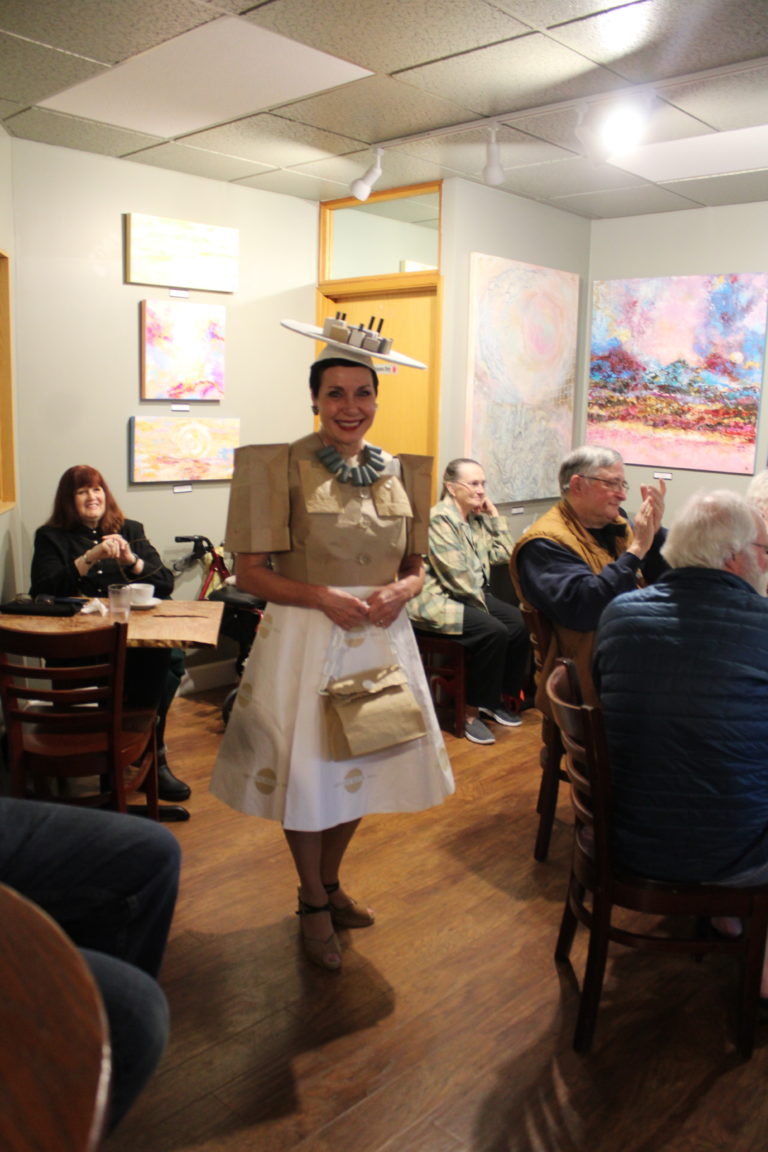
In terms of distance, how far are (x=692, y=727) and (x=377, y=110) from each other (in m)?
2.71

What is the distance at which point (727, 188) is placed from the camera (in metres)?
4.61

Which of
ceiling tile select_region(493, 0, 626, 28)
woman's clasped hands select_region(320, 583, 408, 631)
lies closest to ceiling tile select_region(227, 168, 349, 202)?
ceiling tile select_region(493, 0, 626, 28)

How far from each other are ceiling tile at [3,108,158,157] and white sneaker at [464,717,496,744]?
2880mm

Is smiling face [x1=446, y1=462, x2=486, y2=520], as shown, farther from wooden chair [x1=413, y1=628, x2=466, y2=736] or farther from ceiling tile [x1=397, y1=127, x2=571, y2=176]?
ceiling tile [x1=397, y1=127, x2=571, y2=176]

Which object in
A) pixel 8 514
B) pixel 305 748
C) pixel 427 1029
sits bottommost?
pixel 427 1029

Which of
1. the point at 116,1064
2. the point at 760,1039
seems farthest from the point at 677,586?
the point at 116,1064

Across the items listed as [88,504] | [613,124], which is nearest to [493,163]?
[613,124]

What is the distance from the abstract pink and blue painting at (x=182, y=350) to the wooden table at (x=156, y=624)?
1.66 m

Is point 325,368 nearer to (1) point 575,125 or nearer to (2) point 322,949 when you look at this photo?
(2) point 322,949

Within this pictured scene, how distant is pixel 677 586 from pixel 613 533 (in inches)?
49.2

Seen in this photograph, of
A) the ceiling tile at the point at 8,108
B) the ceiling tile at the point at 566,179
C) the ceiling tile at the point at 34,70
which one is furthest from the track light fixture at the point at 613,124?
the ceiling tile at the point at 8,108

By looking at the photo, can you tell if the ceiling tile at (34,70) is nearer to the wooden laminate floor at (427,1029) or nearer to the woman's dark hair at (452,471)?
the woman's dark hair at (452,471)

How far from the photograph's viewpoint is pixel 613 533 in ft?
10.7

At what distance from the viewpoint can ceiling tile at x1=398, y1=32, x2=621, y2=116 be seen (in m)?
2.96
